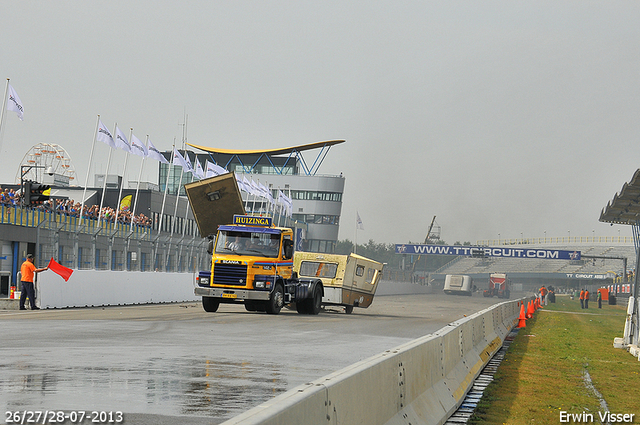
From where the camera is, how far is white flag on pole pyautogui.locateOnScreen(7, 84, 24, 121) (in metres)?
30.9

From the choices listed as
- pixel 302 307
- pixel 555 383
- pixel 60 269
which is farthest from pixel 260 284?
pixel 555 383

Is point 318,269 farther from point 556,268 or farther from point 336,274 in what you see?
point 556,268

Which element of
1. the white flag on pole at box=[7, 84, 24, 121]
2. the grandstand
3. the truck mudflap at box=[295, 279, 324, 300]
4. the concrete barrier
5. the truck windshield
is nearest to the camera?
the concrete barrier

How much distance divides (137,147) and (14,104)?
517 inches

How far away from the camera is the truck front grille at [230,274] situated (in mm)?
25141

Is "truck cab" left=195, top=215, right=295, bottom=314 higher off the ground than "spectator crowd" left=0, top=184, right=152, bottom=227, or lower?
lower

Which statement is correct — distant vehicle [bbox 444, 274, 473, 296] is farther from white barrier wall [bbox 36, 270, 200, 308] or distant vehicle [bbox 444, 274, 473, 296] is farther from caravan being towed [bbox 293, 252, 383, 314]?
caravan being towed [bbox 293, 252, 383, 314]

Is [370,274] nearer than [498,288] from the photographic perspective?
Yes

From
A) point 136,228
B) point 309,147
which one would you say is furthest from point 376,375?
point 309,147

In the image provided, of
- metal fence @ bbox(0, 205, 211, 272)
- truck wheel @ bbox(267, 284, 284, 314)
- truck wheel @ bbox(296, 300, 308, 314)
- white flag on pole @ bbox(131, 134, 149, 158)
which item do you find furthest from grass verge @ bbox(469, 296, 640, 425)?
white flag on pole @ bbox(131, 134, 149, 158)

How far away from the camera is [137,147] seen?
145 feet

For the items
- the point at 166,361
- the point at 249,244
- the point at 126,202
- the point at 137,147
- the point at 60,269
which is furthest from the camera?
the point at 126,202

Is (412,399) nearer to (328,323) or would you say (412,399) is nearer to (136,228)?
(328,323)

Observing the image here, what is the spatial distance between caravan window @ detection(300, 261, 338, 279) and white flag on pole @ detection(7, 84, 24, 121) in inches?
507
